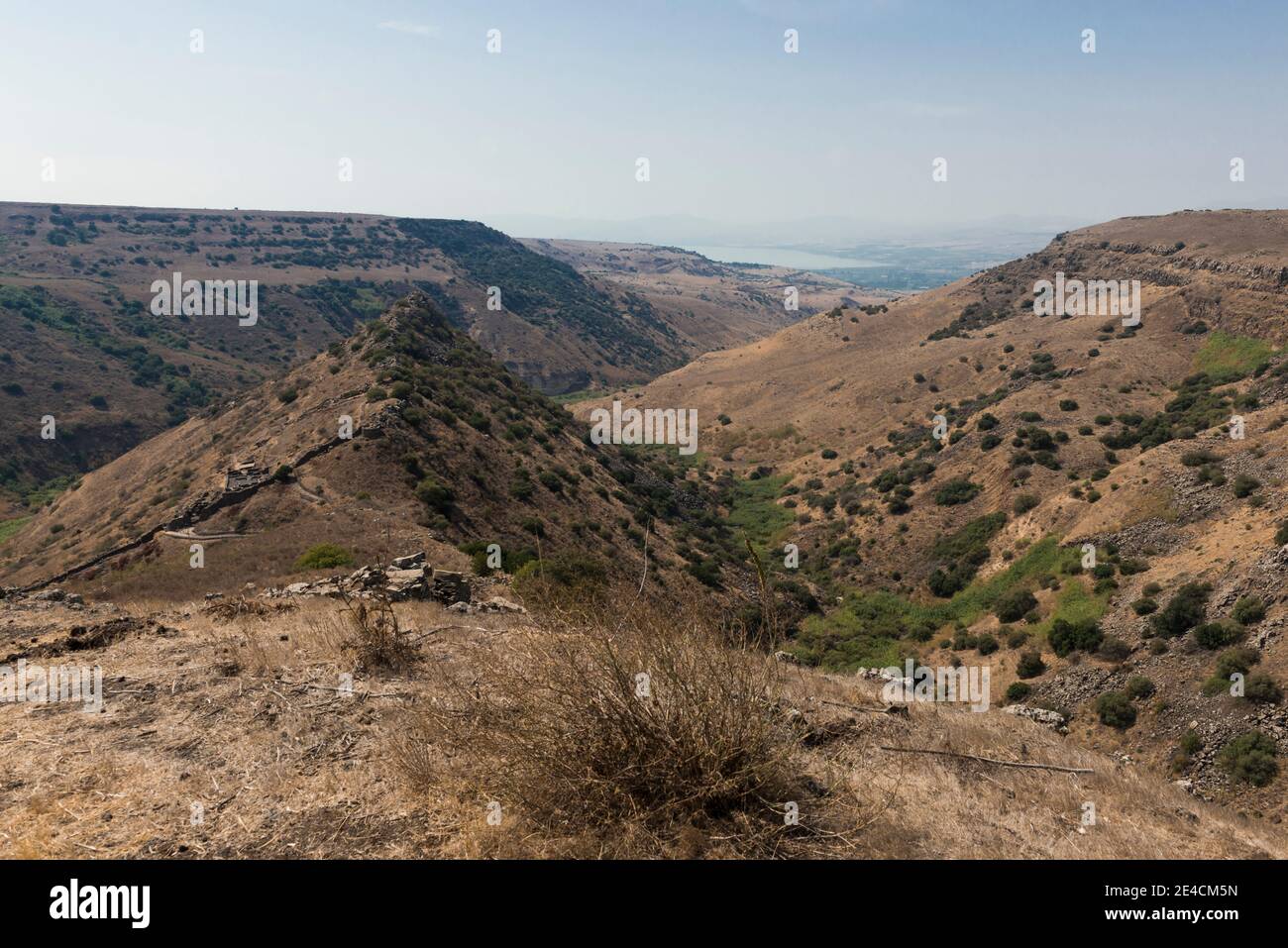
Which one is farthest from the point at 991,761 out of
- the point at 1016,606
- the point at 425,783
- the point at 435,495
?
the point at 435,495

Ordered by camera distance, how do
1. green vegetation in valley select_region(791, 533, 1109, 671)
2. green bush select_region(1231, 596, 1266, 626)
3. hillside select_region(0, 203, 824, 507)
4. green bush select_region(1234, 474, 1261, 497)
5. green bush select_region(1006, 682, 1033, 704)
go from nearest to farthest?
green bush select_region(1231, 596, 1266, 626) < green bush select_region(1006, 682, 1033, 704) < green vegetation in valley select_region(791, 533, 1109, 671) < green bush select_region(1234, 474, 1261, 497) < hillside select_region(0, 203, 824, 507)

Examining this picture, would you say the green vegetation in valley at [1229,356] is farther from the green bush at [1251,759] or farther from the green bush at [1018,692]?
the green bush at [1251,759]

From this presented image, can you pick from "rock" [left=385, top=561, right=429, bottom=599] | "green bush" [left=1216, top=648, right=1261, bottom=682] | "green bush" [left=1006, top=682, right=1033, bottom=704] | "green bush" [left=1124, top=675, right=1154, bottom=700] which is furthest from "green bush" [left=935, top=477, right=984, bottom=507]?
"rock" [left=385, top=561, right=429, bottom=599]

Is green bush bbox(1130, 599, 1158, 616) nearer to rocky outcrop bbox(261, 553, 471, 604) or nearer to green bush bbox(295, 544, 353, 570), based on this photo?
rocky outcrop bbox(261, 553, 471, 604)

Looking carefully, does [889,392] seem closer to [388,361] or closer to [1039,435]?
[1039,435]
